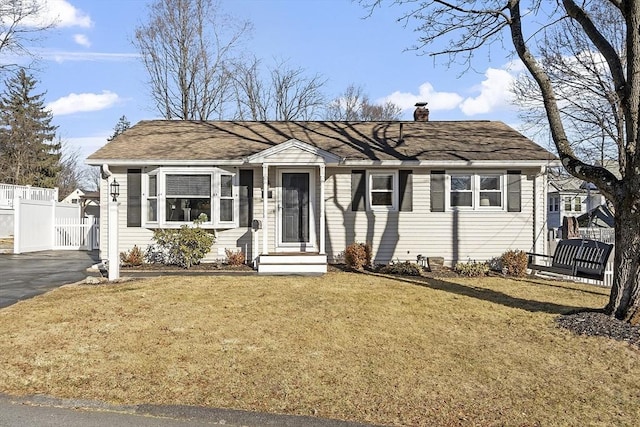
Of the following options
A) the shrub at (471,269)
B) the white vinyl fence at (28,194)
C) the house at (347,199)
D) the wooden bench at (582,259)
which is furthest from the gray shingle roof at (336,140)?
the white vinyl fence at (28,194)

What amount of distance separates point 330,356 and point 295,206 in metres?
8.12

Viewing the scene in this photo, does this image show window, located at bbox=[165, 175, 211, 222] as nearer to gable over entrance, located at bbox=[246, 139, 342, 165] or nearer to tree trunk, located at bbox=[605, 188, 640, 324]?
gable over entrance, located at bbox=[246, 139, 342, 165]

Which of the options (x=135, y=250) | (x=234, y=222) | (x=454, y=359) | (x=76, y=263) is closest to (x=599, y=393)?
(x=454, y=359)

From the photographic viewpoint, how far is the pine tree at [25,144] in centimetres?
3994

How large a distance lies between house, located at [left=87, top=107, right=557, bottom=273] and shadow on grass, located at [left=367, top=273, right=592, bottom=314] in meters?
2.10

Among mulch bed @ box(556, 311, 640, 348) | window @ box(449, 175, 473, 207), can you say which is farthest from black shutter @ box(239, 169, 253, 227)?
mulch bed @ box(556, 311, 640, 348)

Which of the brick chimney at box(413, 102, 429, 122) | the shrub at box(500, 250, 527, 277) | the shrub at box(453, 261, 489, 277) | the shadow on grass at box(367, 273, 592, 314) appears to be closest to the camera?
the shadow on grass at box(367, 273, 592, 314)

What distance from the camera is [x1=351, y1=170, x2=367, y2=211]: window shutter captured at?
45.0ft

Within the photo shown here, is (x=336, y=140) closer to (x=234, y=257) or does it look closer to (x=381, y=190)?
(x=381, y=190)

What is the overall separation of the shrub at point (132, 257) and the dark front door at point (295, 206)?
390 cm

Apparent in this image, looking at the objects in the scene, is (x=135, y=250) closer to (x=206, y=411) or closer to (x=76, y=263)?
(x=76, y=263)

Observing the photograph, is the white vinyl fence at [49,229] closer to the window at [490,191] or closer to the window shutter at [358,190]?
the window shutter at [358,190]

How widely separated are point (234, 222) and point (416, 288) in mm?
5495

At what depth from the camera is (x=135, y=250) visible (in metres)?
13.3
